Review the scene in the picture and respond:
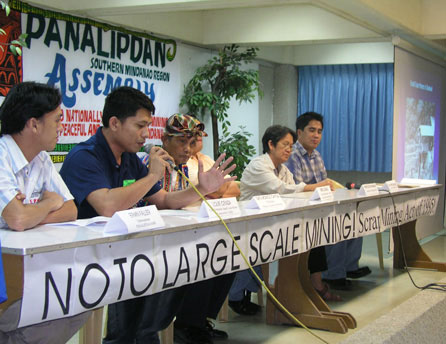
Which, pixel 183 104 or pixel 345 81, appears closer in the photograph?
pixel 183 104

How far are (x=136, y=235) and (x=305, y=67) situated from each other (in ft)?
21.9

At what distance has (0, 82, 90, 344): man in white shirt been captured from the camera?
1.93 metres

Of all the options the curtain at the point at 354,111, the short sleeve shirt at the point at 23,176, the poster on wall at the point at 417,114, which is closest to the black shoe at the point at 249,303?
the short sleeve shirt at the point at 23,176

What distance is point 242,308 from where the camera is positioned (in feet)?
11.6

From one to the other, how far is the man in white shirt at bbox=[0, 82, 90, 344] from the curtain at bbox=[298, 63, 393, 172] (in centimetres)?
607

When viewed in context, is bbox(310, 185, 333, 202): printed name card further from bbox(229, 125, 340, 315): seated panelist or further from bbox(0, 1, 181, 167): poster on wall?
bbox(0, 1, 181, 167): poster on wall

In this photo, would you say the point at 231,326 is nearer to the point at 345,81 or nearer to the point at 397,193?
the point at 397,193

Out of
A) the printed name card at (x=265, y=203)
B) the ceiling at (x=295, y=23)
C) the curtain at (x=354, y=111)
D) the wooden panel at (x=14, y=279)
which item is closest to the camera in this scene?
the wooden panel at (x=14, y=279)

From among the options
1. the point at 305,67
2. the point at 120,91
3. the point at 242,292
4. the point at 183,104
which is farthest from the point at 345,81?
the point at 120,91

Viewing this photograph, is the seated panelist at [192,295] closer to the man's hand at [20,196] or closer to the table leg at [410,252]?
the man's hand at [20,196]

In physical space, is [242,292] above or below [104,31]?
below

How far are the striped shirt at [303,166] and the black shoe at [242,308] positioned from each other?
3.48ft

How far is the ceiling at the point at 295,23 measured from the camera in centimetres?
502

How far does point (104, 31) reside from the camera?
5098mm
